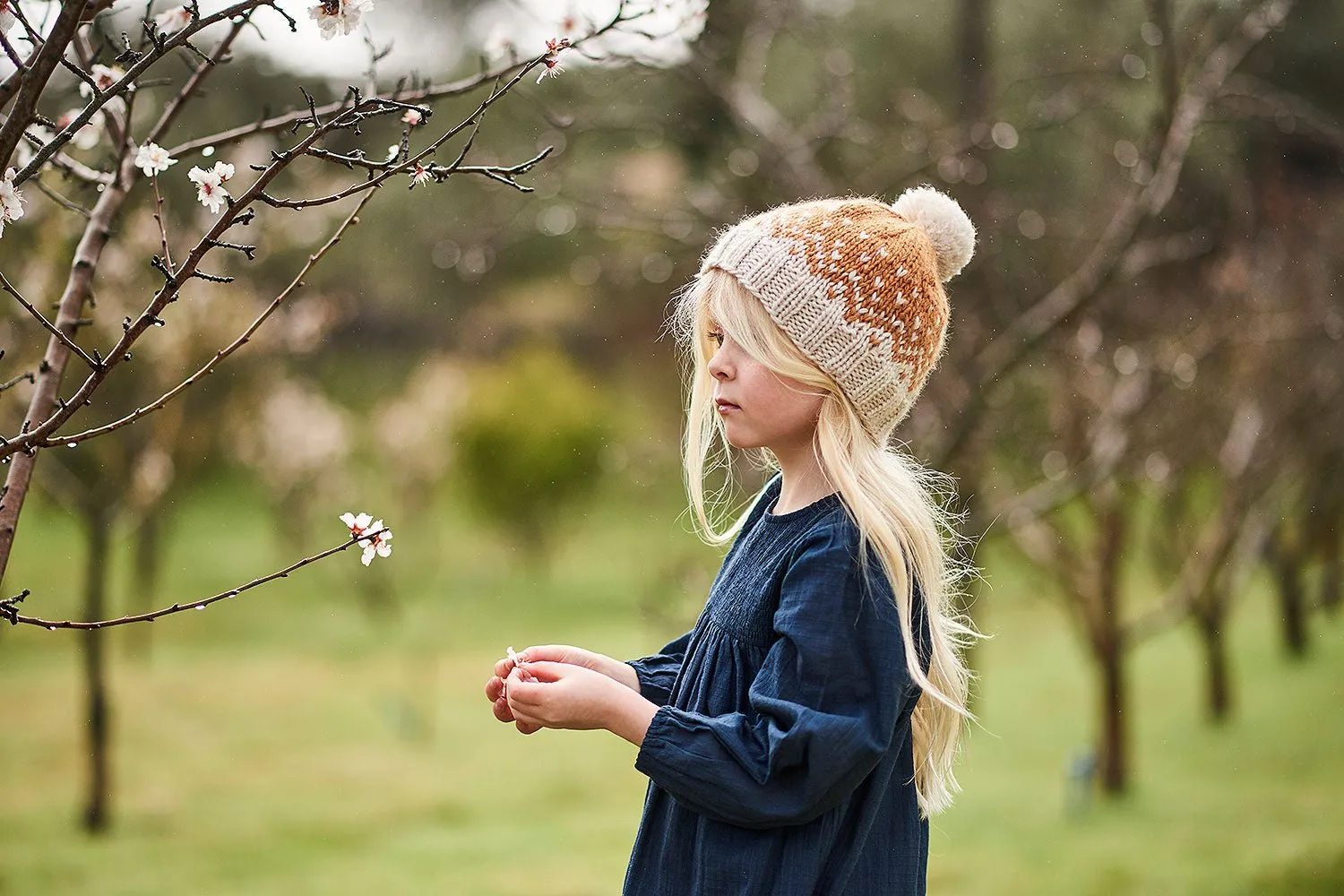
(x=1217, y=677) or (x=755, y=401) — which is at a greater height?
(x=1217, y=677)

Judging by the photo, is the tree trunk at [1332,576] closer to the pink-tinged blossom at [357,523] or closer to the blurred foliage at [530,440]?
the blurred foliage at [530,440]

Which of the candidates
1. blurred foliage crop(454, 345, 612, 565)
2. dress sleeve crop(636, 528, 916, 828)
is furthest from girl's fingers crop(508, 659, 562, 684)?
blurred foliage crop(454, 345, 612, 565)

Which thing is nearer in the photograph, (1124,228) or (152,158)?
(152,158)

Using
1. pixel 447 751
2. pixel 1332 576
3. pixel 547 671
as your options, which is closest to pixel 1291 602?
pixel 1332 576

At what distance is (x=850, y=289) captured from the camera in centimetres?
131

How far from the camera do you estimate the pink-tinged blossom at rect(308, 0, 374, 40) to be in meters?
1.10

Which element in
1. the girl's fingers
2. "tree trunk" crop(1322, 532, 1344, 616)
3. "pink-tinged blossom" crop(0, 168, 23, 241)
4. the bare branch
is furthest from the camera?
"tree trunk" crop(1322, 532, 1344, 616)

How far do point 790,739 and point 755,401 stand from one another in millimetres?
374

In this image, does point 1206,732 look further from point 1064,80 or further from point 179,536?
point 179,536

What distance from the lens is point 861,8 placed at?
8227mm

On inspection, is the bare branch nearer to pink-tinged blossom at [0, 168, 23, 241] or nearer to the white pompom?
the white pompom

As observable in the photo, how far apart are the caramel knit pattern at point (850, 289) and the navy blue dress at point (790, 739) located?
0.15m

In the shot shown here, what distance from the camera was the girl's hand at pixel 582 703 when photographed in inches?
47.3

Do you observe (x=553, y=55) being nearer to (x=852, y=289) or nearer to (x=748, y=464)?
(x=852, y=289)
